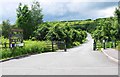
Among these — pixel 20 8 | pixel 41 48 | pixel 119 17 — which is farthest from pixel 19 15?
pixel 41 48

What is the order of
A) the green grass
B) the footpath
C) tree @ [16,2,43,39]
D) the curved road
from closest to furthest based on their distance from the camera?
the curved road < the footpath < the green grass < tree @ [16,2,43,39]

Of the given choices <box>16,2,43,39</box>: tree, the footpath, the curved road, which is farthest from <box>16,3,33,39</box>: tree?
the curved road

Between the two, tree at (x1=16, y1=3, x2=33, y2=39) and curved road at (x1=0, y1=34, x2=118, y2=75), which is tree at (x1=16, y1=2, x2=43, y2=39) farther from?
curved road at (x1=0, y1=34, x2=118, y2=75)

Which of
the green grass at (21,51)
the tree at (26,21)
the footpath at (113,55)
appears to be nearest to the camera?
the footpath at (113,55)

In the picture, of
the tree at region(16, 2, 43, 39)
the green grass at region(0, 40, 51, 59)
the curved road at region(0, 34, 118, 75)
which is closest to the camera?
the curved road at region(0, 34, 118, 75)

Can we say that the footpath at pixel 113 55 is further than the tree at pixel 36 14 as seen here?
No

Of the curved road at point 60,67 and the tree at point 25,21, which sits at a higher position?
the tree at point 25,21

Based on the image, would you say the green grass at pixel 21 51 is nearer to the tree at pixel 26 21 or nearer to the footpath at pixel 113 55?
the footpath at pixel 113 55

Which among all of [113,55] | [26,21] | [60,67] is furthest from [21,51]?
[26,21]

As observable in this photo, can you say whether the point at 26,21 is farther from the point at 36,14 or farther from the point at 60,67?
the point at 60,67

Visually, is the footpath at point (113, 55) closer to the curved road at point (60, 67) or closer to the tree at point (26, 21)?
the curved road at point (60, 67)

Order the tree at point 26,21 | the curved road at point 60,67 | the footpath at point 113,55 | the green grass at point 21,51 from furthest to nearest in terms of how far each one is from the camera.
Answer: the tree at point 26,21
the green grass at point 21,51
the footpath at point 113,55
the curved road at point 60,67

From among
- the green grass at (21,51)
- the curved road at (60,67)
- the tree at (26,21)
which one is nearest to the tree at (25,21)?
the tree at (26,21)

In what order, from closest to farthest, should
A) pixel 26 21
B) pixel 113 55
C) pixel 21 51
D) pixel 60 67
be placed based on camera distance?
pixel 60 67
pixel 113 55
pixel 21 51
pixel 26 21
